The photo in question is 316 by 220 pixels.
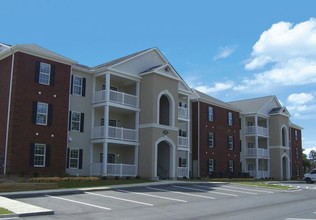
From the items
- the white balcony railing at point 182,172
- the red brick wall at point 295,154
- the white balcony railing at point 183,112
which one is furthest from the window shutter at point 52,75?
the red brick wall at point 295,154

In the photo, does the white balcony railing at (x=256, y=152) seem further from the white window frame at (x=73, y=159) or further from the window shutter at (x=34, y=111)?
the window shutter at (x=34, y=111)

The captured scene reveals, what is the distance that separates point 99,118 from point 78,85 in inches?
135

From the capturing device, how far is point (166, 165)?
35594 millimetres

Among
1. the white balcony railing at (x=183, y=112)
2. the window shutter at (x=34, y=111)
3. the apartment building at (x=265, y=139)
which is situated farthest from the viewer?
the apartment building at (x=265, y=139)

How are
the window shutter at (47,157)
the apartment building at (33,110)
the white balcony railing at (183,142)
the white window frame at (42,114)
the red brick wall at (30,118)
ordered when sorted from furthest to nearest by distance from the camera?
the white balcony railing at (183,142)
the white window frame at (42,114)
the window shutter at (47,157)
the apartment building at (33,110)
the red brick wall at (30,118)

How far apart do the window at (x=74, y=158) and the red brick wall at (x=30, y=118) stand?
1498mm

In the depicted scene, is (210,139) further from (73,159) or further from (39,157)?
(39,157)

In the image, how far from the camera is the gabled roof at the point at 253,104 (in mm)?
54181

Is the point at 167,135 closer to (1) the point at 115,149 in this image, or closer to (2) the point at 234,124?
(1) the point at 115,149

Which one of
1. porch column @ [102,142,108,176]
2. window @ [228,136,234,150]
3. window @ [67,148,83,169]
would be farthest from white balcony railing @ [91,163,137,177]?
window @ [228,136,234,150]

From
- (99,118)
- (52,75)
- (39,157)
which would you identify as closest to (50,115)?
(52,75)

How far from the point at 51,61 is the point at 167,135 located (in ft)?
37.6

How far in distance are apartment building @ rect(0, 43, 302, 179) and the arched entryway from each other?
87mm

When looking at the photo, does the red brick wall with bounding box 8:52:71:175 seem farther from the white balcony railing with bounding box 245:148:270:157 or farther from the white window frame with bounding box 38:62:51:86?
the white balcony railing with bounding box 245:148:270:157
